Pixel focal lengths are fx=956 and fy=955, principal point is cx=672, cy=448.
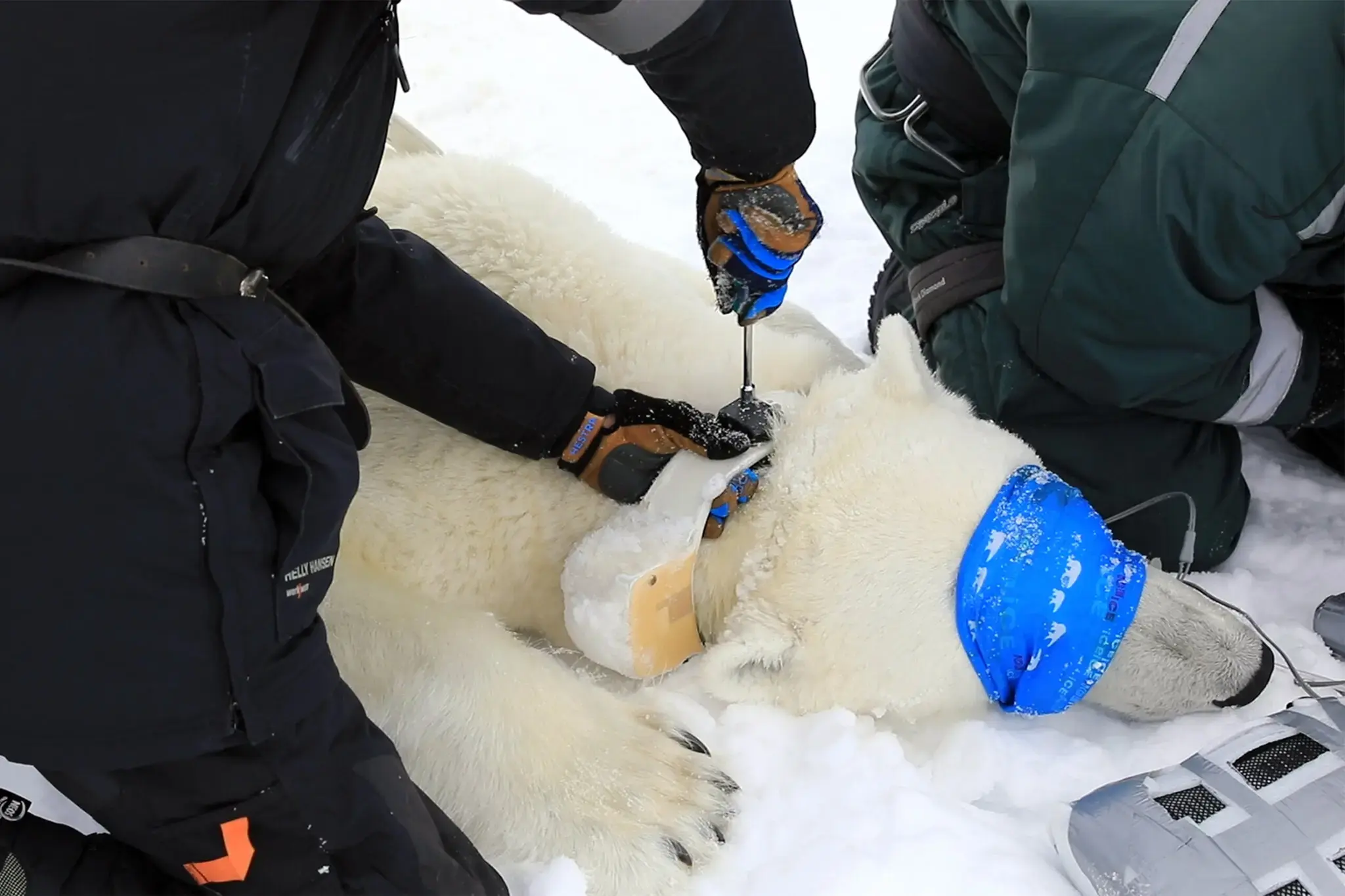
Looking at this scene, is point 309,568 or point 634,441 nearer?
point 309,568

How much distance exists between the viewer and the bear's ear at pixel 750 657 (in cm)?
159

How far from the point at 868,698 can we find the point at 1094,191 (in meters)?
1.03

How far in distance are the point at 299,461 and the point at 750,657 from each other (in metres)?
0.84

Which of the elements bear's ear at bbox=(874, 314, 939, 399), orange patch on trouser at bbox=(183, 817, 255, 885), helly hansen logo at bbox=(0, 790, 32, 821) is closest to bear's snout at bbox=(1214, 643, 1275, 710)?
bear's ear at bbox=(874, 314, 939, 399)

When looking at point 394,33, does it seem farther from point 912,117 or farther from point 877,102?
point 877,102

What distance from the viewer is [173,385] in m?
0.99

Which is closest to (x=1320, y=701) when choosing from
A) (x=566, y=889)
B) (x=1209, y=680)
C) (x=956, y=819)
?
(x=1209, y=680)

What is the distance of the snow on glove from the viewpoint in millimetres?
1670

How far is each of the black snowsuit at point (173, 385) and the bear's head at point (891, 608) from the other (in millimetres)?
775

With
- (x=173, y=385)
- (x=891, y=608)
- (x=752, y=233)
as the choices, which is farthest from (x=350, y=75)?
(x=891, y=608)

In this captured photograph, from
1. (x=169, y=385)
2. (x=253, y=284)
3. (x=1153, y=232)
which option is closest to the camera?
(x=169, y=385)

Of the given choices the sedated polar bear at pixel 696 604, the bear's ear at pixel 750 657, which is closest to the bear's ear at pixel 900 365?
the sedated polar bear at pixel 696 604

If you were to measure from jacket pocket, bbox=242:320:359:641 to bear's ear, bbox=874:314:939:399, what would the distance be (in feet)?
3.38

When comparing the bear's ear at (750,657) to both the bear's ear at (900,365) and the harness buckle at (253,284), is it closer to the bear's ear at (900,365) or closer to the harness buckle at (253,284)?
the bear's ear at (900,365)
